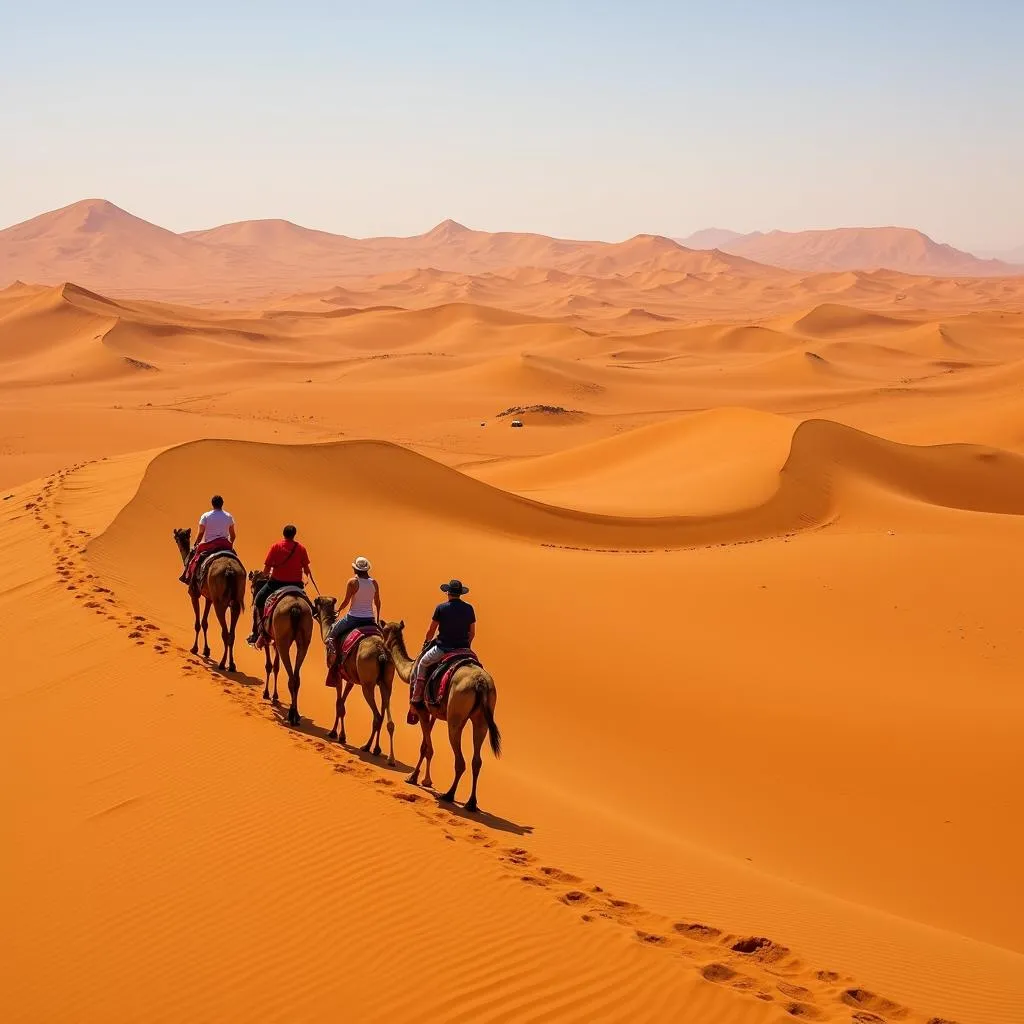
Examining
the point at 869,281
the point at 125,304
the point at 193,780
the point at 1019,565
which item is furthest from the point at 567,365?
the point at 869,281

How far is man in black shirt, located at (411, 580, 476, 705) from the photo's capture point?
28.5 ft

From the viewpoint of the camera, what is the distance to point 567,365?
6550 cm

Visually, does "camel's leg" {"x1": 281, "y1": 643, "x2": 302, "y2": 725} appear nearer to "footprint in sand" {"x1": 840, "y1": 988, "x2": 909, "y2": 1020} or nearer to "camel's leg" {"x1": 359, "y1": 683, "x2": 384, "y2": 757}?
"camel's leg" {"x1": 359, "y1": 683, "x2": 384, "y2": 757}

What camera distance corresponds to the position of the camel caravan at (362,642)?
27.9 ft

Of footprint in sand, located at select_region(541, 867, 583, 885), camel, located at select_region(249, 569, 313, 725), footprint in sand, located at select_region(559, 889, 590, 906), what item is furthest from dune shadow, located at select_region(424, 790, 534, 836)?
camel, located at select_region(249, 569, 313, 725)

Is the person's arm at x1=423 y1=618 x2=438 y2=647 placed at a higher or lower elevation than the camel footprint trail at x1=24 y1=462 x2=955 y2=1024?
higher

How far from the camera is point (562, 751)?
486 inches

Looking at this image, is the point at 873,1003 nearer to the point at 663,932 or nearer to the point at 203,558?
the point at 663,932

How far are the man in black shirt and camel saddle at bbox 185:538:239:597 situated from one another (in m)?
3.59

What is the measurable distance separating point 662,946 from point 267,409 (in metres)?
44.6

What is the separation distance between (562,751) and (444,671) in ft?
13.5

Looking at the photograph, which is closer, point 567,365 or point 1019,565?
point 1019,565

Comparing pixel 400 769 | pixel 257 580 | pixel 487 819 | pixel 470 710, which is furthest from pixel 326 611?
pixel 487 819

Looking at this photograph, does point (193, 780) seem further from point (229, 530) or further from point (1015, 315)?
point (1015, 315)
